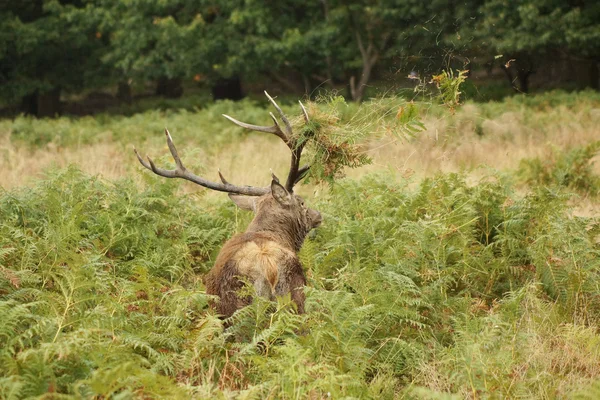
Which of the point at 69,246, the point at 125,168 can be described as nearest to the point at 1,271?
the point at 69,246

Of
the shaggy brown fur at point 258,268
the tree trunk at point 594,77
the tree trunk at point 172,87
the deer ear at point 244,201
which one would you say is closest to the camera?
the shaggy brown fur at point 258,268

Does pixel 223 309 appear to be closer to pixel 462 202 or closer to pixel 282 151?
pixel 462 202

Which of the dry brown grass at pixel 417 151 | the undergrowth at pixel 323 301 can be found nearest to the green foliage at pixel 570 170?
the dry brown grass at pixel 417 151

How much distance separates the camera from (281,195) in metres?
6.34

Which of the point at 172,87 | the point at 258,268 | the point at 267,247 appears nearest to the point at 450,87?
the point at 267,247

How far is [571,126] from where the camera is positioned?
49.5ft

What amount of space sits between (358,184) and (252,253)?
12.3 feet

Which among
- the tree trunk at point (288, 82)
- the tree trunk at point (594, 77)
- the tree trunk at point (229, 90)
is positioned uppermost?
the tree trunk at point (594, 77)

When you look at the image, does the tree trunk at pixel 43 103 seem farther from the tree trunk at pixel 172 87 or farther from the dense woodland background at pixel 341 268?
the dense woodland background at pixel 341 268

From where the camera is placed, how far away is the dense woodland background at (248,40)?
22.0 m

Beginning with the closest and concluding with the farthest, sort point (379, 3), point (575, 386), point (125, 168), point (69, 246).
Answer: point (575, 386) < point (69, 246) < point (125, 168) < point (379, 3)

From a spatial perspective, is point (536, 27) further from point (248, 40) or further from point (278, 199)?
point (278, 199)

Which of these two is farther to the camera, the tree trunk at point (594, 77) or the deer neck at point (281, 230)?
the tree trunk at point (594, 77)

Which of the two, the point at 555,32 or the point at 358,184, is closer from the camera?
the point at 358,184
